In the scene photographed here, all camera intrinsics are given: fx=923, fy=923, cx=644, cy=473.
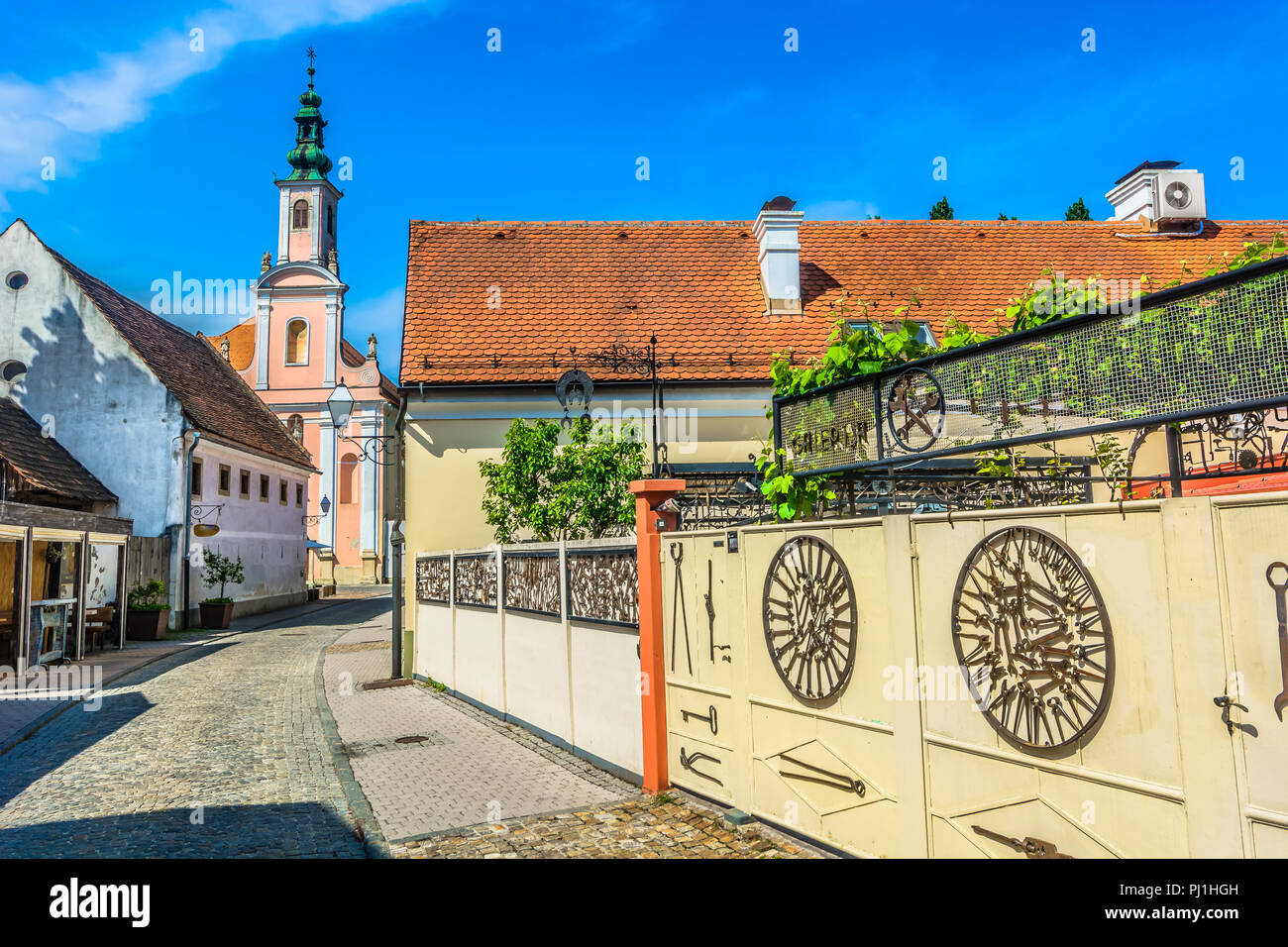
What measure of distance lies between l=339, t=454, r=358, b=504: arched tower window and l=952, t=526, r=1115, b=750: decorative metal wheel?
4576 cm

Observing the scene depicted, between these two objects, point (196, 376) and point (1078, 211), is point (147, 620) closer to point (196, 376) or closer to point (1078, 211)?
point (196, 376)

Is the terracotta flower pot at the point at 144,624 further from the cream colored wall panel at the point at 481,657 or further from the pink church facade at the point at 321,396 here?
the pink church facade at the point at 321,396

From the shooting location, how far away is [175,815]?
6.86 meters

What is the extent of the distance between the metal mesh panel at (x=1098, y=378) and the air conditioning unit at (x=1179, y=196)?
1666 centimetres

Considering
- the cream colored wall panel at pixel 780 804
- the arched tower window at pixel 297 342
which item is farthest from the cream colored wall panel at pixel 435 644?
the arched tower window at pixel 297 342

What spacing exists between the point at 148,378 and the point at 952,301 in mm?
19932

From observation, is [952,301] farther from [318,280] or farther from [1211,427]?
[318,280]

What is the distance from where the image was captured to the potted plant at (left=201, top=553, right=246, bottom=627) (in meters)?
24.0

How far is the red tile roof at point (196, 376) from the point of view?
2498 cm

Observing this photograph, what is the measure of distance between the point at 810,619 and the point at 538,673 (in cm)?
464

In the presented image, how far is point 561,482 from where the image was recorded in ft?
40.3

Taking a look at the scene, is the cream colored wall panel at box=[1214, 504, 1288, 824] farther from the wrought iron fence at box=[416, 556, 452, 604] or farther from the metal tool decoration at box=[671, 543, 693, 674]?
the wrought iron fence at box=[416, 556, 452, 604]
